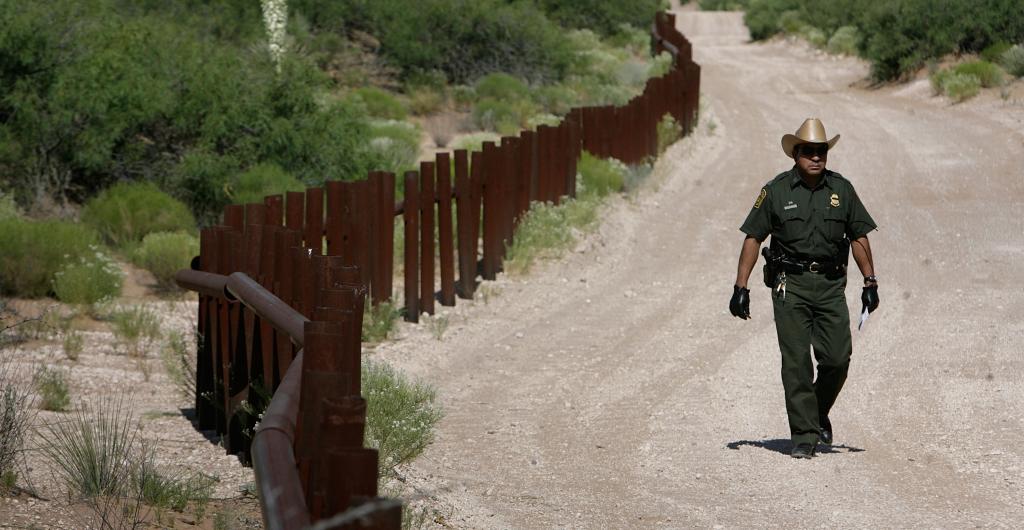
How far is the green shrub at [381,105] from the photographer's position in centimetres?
2578

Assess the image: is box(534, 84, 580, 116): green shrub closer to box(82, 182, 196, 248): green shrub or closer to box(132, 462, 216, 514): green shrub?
box(82, 182, 196, 248): green shrub

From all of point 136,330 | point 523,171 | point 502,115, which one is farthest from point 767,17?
point 136,330

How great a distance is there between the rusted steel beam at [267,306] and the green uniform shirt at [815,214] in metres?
2.56

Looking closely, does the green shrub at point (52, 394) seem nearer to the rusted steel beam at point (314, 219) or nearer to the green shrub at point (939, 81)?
the rusted steel beam at point (314, 219)

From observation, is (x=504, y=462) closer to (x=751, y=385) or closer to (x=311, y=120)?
(x=751, y=385)

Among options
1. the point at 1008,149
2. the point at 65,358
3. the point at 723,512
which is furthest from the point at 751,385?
the point at 1008,149

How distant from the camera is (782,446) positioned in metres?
7.80

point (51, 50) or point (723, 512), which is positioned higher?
point (51, 50)

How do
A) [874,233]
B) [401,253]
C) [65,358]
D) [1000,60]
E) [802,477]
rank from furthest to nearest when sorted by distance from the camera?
[1000,60] < [874,233] < [401,253] < [65,358] < [802,477]

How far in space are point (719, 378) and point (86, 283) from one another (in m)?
5.52

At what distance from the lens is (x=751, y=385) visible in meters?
9.52

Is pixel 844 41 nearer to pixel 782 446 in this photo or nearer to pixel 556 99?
pixel 556 99

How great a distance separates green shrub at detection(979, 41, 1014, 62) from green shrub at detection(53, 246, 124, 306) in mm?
21005

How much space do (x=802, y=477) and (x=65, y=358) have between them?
5739mm
